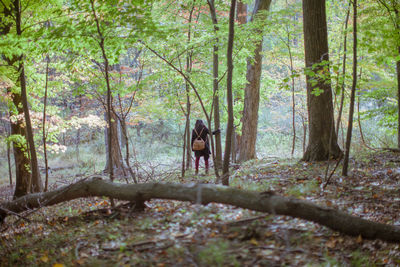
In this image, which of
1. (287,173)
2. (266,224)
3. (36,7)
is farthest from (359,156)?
(36,7)

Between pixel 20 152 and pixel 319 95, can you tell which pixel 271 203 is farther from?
pixel 20 152

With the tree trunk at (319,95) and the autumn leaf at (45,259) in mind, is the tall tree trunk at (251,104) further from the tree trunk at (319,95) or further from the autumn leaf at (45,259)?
the autumn leaf at (45,259)

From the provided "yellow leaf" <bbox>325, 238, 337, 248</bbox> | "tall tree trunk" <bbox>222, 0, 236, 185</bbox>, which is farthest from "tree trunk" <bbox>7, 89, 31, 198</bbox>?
"yellow leaf" <bbox>325, 238, 337, 248</bbox>

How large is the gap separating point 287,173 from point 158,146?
715 inches

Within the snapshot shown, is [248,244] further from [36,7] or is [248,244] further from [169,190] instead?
[36,7]

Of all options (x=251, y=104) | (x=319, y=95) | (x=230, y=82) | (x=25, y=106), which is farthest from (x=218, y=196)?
(x=251, y=104)

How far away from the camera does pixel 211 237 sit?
11.1 feet

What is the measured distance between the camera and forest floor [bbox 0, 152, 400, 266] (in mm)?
3068

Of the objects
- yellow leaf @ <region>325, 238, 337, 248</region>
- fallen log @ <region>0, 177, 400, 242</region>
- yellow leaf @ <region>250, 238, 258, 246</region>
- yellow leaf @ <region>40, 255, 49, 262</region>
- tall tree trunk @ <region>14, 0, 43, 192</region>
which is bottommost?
yellow leaf @ <region>40, 255, 49, 262</region>

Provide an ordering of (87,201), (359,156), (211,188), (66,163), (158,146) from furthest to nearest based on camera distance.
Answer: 1. (158,146)
2. (66,163)
3. (359,156)
4. (87,201)
5. (211,188)

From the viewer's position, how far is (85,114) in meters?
20.3

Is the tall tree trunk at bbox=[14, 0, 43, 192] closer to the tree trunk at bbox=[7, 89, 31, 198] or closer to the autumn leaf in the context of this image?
A: the tree trunk at bbox=[7, 89, 31, 198]

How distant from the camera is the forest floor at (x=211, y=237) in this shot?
10.1ft

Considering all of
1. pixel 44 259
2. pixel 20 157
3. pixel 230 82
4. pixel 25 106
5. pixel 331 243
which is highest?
pixel 230 82
